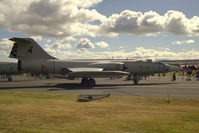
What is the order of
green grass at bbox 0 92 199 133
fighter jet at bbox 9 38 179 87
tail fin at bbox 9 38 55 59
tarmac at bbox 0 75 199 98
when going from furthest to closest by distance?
1. tail fin at bbox 9 38 55 59
2. fighter jet at bbox 9 38 179 87
3. tarmac at bbox 0 75 199 98
4. green grass at bbox 0 92 199 133

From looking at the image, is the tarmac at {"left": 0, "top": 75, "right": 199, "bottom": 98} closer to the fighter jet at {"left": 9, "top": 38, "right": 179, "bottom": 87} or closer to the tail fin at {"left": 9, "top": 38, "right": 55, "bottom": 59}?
the fighter jet at {"left": 9, "top": 38, "right": 179, "bottom": 87}

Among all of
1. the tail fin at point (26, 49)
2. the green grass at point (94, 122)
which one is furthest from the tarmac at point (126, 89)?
the green grass at point (94, 122)

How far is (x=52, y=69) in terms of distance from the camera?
77.8 feet

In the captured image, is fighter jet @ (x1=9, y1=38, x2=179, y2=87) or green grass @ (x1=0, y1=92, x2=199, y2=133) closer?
green grass @ (x1=0, y1=92, x2=199, y2=133)

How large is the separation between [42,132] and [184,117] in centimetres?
600

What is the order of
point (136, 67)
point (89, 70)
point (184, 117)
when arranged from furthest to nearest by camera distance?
point (136, 67)
point (89, 70)
point (184, 117)

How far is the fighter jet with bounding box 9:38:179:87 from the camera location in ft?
72.9

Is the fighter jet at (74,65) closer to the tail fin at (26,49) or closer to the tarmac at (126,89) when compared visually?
the tail fin at (26,49)

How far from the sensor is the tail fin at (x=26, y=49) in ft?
73.5

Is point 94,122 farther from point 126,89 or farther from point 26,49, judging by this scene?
point 26,49

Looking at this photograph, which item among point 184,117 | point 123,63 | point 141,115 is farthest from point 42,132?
point 123,63

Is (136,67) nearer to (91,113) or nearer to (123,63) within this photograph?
(123,63)

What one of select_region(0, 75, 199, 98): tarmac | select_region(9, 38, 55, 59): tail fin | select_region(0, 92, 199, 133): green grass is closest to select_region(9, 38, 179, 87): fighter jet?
select_region(9, 38, 55, 59): tail fin

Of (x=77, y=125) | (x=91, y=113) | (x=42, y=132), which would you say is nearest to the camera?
(x=42, y=132)
